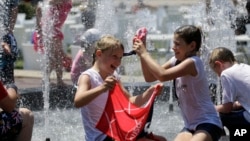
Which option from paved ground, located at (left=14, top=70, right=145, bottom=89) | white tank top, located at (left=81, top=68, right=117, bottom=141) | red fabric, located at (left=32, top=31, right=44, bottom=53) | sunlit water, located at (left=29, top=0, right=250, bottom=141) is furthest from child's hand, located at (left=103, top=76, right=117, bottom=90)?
red fabric, located at (left=32, top=31, right=44, bottom=53)

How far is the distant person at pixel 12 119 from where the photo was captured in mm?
5470

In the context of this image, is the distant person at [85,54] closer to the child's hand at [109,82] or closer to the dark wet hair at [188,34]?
the dark wet hair at [188,34]

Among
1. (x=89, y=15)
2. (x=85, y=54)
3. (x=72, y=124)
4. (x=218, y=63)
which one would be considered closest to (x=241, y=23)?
(x=89, y=15)

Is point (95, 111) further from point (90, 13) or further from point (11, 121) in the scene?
point (90, 13)

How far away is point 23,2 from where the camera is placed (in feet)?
75.6

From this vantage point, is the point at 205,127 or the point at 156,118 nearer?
the point at 205,127

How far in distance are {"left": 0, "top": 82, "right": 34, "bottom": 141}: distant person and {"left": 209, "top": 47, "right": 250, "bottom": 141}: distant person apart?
1.46 meters

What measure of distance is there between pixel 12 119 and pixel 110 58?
0.84m

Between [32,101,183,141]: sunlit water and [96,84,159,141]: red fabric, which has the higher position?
[96,84,159,141]: red fabric

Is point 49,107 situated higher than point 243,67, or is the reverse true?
point 243,67

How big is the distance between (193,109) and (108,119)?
61 centimetres

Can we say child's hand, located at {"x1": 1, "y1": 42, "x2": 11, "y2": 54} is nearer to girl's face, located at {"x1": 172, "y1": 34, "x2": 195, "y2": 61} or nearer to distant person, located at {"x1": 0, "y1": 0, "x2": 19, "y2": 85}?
distant person, located at {"x1": 0, "y1": 0, "x2": 19, "y2": 85}

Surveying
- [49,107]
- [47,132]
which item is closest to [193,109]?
[47,132]

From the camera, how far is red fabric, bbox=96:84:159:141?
5.14 metres
